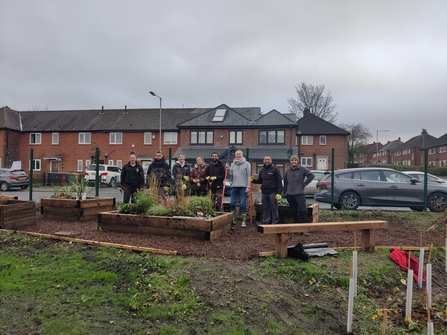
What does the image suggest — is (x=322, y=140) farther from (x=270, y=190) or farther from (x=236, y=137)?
(x=270, y=190)

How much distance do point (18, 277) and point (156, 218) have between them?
240 centimetres

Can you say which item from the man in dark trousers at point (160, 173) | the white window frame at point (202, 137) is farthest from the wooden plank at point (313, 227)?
the white window frame at point (202, 137)

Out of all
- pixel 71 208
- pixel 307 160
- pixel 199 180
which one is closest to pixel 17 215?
pixel 71 208

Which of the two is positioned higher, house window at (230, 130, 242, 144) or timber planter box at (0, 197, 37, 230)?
house window at (230, 130, 242, 144)

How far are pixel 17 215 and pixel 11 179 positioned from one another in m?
19.5

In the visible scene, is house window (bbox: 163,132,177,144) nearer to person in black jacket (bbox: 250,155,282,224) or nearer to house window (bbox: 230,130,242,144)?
house window (bbox: 230,130,242,144)

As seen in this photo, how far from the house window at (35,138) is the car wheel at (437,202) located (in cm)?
4329

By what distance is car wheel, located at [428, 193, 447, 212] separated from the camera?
11477mm

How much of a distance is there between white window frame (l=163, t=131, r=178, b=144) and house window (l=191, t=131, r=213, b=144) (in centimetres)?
317

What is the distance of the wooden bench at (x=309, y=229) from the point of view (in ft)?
16.7

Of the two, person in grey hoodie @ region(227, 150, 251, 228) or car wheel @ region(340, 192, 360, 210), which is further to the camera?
car wheel @ region(340, 192, 360, 210)

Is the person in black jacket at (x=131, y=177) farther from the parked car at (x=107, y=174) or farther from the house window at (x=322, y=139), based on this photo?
the house window at (x=322, y=139)

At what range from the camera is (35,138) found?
4341 cm

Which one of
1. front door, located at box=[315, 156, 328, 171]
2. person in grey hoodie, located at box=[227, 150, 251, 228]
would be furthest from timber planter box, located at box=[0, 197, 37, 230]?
front door, located at box=[315, 156, 328, 171]
